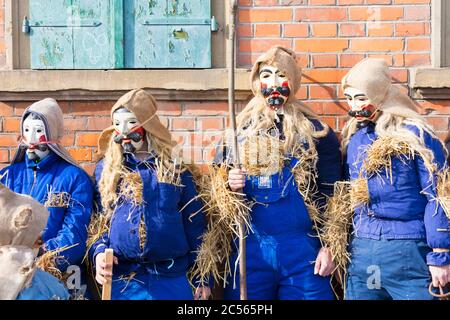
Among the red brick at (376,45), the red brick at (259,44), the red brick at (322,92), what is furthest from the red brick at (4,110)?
the red brick at (376,45)

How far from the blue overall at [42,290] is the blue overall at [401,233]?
6.36 feet

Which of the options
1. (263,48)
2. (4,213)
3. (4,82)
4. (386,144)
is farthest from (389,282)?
(4,82)

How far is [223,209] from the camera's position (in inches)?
232

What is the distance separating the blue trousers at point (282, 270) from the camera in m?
5.81

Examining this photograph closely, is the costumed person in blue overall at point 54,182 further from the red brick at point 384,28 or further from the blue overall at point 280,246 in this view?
the red brick at point 384,28

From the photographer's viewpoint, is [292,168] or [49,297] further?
[292,168]

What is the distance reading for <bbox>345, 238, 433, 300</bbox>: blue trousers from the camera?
569cm

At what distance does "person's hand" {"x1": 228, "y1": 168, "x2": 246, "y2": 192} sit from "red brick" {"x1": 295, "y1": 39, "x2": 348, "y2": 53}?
1.28 meters

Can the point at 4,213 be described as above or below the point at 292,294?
above

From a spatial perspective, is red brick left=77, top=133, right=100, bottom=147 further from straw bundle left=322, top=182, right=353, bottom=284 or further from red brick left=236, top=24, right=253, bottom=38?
straw bundle left=322, top=182, right=353, bottom=284

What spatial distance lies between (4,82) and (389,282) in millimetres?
3014

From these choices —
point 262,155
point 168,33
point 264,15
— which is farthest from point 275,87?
point 168,33

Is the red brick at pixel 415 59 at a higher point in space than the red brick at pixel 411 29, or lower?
lower
